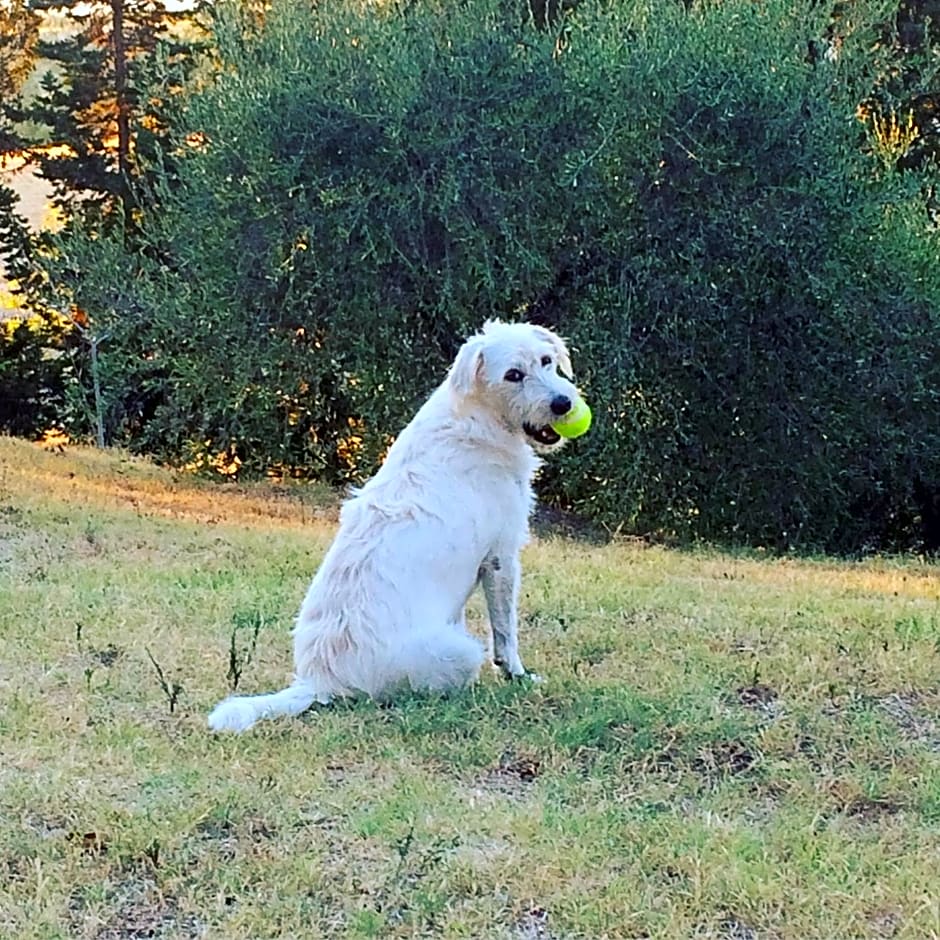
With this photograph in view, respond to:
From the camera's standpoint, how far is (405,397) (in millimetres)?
13914

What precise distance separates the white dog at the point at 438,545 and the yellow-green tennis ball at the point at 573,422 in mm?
33

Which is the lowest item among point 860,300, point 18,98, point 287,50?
point 860,300

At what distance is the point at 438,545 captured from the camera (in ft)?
16.8

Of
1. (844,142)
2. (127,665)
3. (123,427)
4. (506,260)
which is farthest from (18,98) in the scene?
(127,665)

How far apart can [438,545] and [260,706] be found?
3.05 ft

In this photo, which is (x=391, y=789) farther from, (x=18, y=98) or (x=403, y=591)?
(x=18, y=98)

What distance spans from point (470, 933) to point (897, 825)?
1.45 m

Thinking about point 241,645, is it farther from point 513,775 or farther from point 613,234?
point 613,234

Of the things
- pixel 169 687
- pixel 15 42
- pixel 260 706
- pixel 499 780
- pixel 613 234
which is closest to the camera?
pixel 499 780

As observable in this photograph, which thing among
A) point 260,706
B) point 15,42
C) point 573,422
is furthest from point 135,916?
point 15,42

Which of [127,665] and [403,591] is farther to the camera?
[127,665]

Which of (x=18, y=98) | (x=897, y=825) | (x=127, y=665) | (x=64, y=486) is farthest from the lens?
(x=18, y=98)

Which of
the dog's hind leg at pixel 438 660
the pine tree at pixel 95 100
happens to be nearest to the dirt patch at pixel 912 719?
the dog's hind leg at pixel 438 660

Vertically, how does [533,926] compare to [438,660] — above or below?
below
